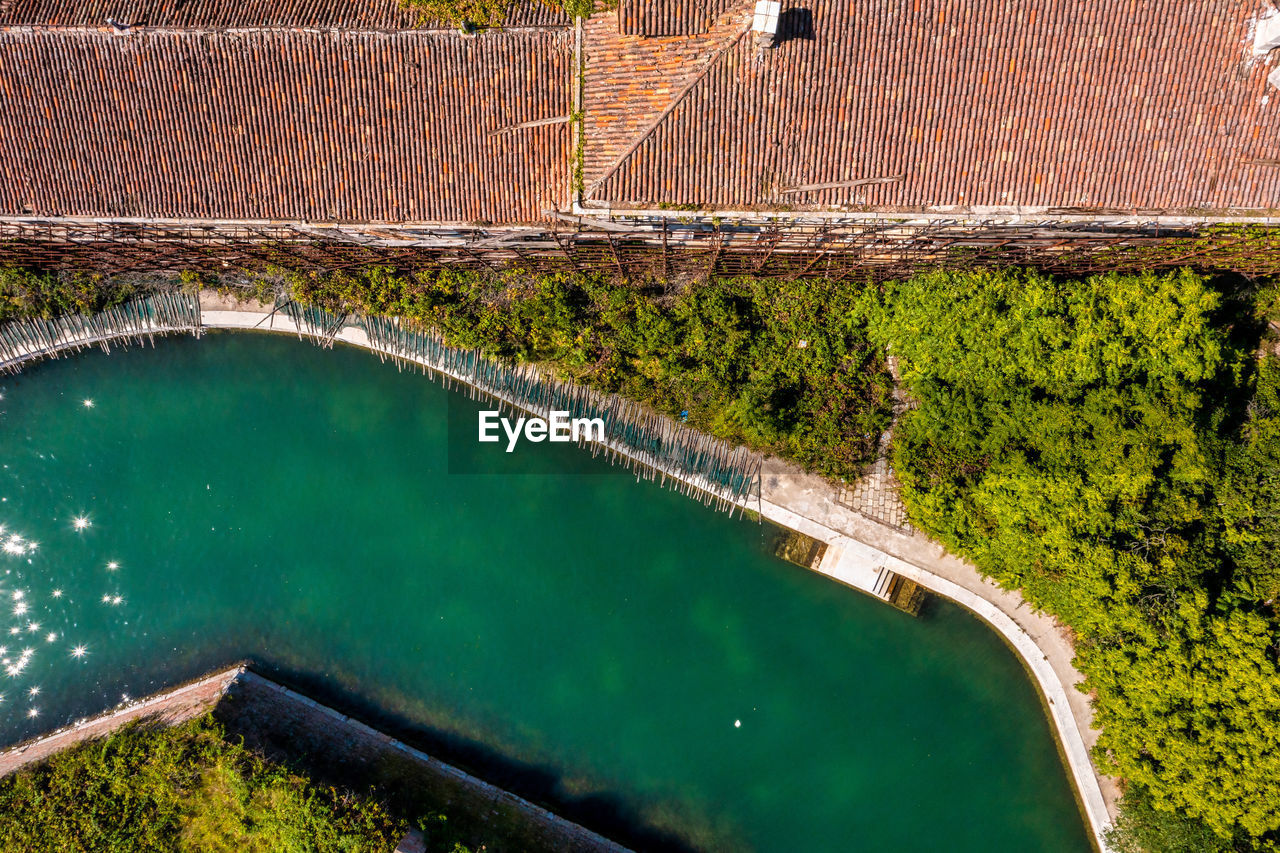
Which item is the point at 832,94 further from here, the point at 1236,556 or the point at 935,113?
the point at 1236,556

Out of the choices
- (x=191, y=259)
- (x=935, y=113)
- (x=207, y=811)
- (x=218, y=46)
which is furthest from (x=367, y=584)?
(x=935, y=113)

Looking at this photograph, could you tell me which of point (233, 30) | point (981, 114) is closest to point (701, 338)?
point (981, 114)

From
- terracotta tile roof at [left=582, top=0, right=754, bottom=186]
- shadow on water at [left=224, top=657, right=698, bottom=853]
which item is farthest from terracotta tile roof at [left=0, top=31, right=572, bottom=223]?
shadow on water at [left=224, top=657, right=698, bottom=853]

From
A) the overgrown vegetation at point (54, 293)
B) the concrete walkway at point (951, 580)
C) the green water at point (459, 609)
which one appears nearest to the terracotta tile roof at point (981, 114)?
the concrete walkway at point (951, 580)

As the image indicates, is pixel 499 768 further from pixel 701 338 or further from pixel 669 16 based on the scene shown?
pixel 669 16

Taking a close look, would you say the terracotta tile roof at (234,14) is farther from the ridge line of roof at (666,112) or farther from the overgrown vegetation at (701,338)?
the overgrown vegetation at (701,338)

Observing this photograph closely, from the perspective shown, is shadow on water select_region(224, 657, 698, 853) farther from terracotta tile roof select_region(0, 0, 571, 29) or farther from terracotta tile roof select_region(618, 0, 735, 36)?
terracotta tile roof select_region(618, 0, 735, 36)
